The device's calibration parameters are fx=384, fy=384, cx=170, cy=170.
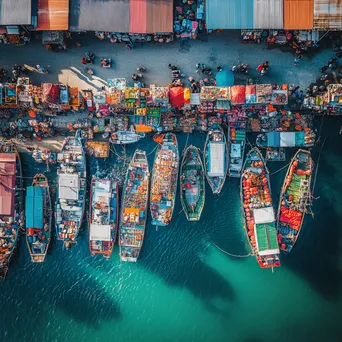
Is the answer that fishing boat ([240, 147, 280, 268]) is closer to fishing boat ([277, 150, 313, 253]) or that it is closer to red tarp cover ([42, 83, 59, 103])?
fishing boat ([277, 150, 313, 253])

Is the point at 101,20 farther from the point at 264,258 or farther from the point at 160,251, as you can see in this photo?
the point at 264,258

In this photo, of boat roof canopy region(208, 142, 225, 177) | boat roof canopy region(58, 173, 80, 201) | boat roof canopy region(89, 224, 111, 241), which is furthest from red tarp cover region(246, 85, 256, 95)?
boat roof canopy region(89, 224, 111, 241)

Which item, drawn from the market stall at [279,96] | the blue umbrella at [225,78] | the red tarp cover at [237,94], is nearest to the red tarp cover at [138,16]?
the blue umbrella at [225,78]

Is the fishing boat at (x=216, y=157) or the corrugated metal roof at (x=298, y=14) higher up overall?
the corrugated metal roof at (x=298, y=14)

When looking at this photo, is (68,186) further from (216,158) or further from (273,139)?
(273,139)

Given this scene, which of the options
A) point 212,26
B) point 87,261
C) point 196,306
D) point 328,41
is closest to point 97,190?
point 87,261

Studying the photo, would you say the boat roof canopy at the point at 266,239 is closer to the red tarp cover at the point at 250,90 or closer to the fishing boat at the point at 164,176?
the fishing boat at the point at 164,176

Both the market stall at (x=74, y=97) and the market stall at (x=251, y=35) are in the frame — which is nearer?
the market stall at (x=74, y=97)
